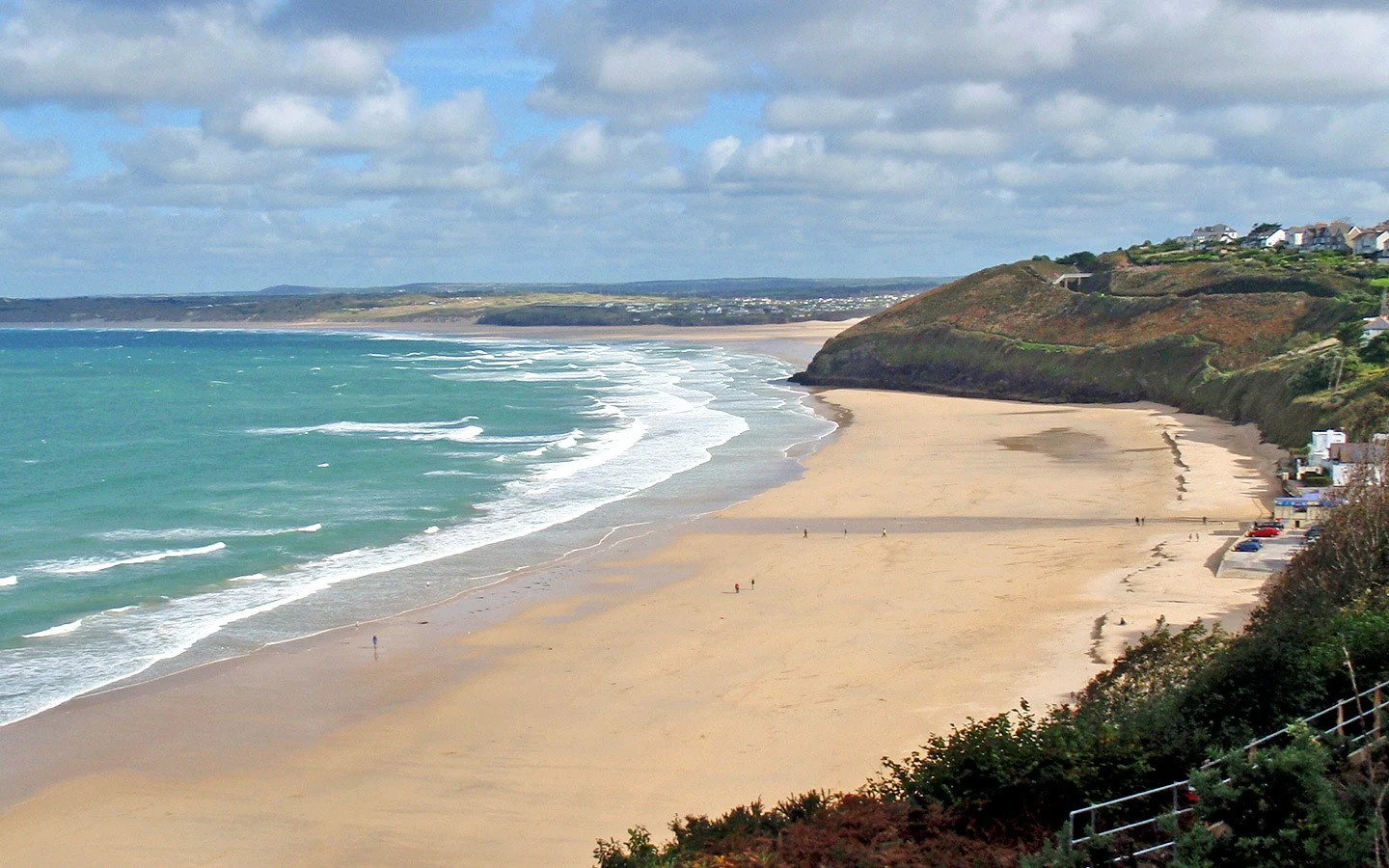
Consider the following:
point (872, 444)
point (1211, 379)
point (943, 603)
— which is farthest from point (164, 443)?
point (1211, 379)

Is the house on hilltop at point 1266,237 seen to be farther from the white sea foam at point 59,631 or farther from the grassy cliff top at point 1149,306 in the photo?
the white sea foam at point 59,631

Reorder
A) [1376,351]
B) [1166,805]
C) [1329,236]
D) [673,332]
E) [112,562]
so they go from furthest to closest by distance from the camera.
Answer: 1. [673,332]
2. [1329,236]
3. [1376,351]
4. [112,562]
5. [1166,805]

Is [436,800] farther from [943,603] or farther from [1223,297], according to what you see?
[1223,297]

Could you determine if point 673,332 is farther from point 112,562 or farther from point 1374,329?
point 112,562

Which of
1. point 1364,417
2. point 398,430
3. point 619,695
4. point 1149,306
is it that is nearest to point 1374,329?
point 1364,417

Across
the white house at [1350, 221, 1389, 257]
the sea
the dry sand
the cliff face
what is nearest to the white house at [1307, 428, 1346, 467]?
the dry sand

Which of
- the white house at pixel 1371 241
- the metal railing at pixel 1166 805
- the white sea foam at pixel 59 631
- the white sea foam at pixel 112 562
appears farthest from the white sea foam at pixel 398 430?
the white house at pixel 1371 241
